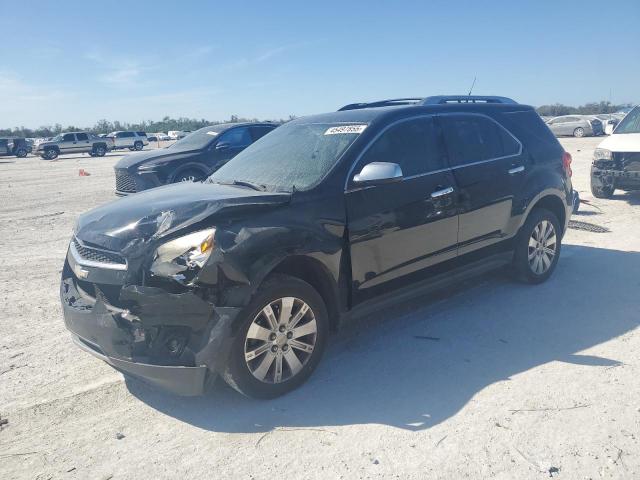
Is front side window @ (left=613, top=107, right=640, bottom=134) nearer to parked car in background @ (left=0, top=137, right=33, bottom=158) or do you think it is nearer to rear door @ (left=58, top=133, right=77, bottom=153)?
rear door @ (left=58, top=133, right=77, bottom=153)

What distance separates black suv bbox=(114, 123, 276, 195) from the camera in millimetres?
10828

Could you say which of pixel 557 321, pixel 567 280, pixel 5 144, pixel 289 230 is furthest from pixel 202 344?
pixel 5 144

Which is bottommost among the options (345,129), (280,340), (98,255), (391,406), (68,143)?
(391,406)

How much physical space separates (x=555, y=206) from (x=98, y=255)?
468cm

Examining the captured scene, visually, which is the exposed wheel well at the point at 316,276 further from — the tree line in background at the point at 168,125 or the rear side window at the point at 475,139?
the tree line in background at the point at 168,125

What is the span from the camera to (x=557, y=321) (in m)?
4.57

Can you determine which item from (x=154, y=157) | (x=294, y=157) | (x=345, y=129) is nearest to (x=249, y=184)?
(x=294, y=157)

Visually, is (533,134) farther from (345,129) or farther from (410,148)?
(345,129)

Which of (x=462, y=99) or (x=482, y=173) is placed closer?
(x=482, y=173)

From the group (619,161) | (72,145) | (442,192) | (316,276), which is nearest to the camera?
(316,276)

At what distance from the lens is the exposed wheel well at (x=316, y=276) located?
3486 millimetres

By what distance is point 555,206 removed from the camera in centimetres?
569

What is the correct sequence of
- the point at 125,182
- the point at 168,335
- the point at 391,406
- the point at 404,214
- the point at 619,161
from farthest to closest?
1. the point at 125,182
2. the point at 619,161
3. the point at 404,214
4. the point at 391,406
5. the point at 168,335

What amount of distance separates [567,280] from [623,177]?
5.13m
